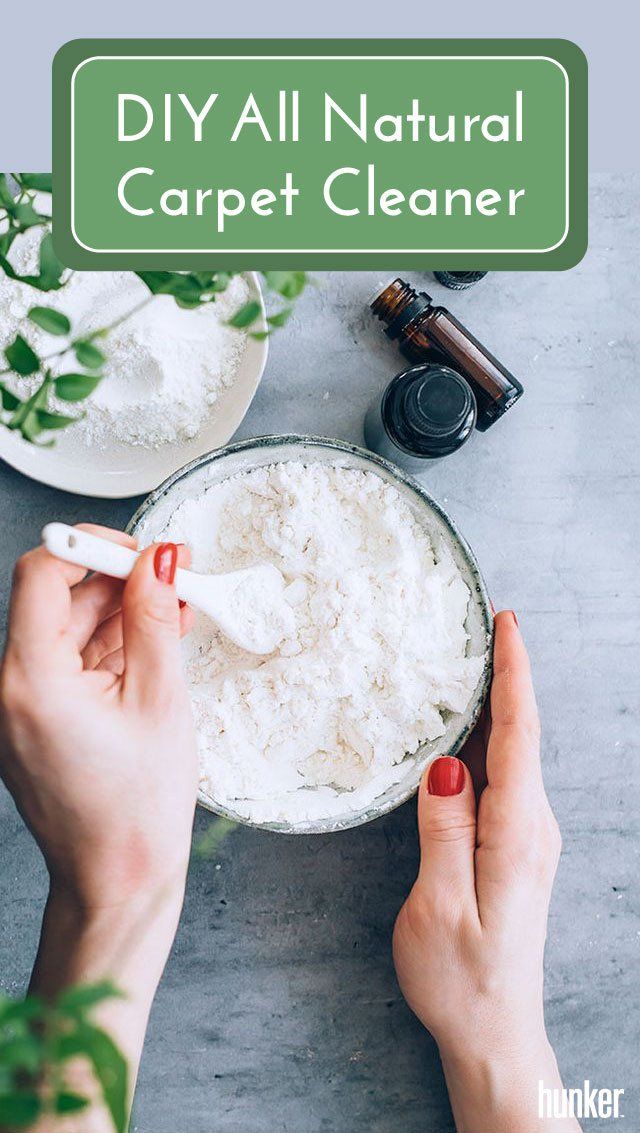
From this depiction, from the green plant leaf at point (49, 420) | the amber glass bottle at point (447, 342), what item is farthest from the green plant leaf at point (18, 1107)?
the amber glass bottle at point (447, 342)

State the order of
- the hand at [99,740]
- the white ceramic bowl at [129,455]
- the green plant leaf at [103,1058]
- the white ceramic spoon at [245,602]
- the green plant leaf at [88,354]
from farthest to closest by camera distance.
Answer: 1. the white ceramic bowl at [129,455]
2. the white ceramic spoon at [245,602]
3. the hand at [99,740]
4. the green plant leaf at [88,354]
5. the green plant leaf at [103,1058]

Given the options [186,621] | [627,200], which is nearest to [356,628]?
[186,621]

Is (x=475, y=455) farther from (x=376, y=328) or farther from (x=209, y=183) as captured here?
(x=209, y=183)

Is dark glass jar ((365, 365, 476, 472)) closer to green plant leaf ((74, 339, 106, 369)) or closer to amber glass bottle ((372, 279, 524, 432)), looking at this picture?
amber glass bottle ((372, 279, 524, 432))

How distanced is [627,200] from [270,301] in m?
0.48

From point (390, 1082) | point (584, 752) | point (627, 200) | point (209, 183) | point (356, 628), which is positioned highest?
point (209, 183)

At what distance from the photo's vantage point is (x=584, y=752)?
1.15 metres

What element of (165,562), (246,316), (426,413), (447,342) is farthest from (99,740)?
(447,342)

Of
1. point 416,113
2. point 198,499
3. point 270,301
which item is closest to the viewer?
point 416,113

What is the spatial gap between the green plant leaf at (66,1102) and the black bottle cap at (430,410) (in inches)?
30.3

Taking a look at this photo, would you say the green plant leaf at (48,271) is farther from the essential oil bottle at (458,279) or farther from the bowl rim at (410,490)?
the essential oil bottle at (458,279)

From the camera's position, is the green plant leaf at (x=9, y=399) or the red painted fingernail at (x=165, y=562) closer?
the green plant leaf at (x=9, y=399)

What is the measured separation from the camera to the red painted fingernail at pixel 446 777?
99 centimetres

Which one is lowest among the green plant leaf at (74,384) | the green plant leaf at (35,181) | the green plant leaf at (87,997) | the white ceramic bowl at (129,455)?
the white ceramic bowl at (129,455)
